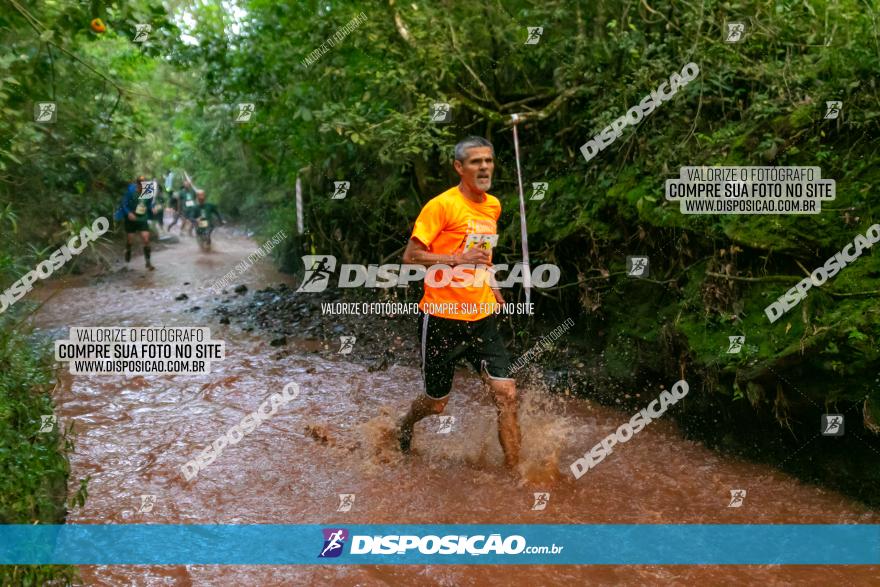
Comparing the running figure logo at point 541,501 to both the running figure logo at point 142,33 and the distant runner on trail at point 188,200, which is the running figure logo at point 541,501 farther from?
the distant runner on trail at point 188,200

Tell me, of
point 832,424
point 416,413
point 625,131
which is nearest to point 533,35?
point 625,131

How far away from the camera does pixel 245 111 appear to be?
9648 millimetres

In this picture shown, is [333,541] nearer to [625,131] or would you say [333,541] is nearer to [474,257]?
[474,257]

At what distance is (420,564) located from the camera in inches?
157

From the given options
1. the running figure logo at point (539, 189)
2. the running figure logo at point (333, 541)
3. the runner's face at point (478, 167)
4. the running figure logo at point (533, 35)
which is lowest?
the running figure logo at point (333, 541)

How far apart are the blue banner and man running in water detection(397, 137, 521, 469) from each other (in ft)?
2.88

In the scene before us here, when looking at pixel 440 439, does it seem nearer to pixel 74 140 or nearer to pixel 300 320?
pixel 300 320

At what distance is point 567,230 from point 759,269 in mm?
2059

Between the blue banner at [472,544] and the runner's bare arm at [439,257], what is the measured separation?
5.29 feet

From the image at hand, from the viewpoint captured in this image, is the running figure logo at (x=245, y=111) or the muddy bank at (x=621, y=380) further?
the running figure logo at (x=245, y=111)

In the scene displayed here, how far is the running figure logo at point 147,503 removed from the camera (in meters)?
4.56

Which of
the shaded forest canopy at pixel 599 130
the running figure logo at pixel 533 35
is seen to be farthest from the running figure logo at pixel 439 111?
the running figure logo at pixel 533 35

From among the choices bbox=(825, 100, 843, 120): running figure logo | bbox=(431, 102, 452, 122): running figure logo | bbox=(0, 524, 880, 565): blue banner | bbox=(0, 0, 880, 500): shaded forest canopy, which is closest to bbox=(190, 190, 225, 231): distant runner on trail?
bbox=(0, 0, 880, 500): shaded forest canopy

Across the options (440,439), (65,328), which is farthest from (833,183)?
(65,328)
